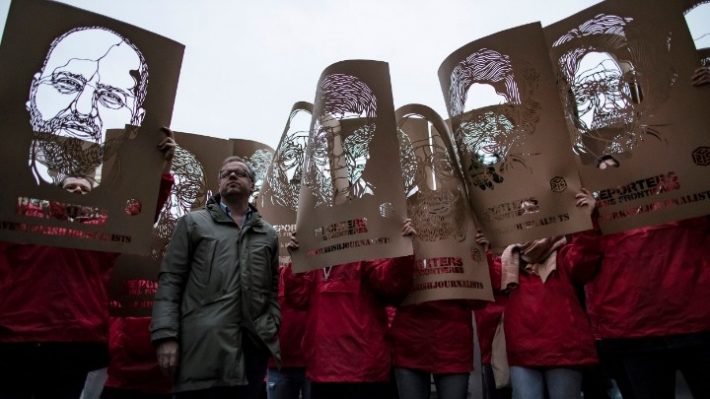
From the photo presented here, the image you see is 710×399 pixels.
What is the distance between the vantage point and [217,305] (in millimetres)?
2703

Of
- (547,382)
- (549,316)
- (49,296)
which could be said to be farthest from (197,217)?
(547,382)

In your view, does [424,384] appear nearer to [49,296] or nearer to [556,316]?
[556,316]

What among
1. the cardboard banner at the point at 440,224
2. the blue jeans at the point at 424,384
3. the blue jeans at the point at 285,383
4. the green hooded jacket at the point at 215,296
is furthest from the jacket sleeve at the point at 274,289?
the blue jeans at the point at 285,383

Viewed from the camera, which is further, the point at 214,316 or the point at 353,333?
the point at 353,333

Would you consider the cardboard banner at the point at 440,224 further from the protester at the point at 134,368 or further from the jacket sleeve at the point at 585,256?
the protester at the point at 134,368

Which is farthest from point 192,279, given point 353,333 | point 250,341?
point 353,333

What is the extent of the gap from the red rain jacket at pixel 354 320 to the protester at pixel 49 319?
139cm

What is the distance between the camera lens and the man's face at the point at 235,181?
10.4 ft

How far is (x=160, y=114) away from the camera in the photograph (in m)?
3.09

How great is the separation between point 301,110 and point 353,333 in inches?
73.2

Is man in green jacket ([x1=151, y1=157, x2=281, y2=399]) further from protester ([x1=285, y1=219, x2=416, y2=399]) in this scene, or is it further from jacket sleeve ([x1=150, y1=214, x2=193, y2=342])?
protester ([x1=285, y1=219, x2=416, y2=399])

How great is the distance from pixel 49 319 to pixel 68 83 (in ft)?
4.47

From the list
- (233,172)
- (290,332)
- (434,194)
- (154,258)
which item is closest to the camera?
(233,172)

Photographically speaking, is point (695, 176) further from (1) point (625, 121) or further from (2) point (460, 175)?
(2) point (460, 175)
